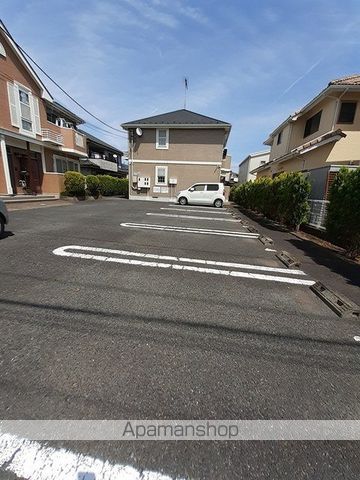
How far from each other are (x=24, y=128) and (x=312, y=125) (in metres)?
16.9

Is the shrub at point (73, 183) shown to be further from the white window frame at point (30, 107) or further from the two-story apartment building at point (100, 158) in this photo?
the two-story apartment building at point (100, 158)

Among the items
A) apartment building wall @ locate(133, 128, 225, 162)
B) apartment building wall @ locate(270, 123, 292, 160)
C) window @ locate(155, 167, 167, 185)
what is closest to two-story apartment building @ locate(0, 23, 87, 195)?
apartment building wall @ locate(133, 128, 225, 162)

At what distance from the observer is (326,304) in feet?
10.2

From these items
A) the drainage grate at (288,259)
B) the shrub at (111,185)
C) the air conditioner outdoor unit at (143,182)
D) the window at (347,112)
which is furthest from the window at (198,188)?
the drainage grate at (288,259)

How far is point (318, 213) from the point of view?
7.66 metres

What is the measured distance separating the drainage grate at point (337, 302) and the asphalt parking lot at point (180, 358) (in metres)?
0.12

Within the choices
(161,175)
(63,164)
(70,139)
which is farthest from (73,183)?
(161,175)

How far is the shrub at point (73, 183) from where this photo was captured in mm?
16125

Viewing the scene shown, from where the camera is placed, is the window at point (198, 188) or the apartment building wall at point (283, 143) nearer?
the apartment building wall at point (283, 143)

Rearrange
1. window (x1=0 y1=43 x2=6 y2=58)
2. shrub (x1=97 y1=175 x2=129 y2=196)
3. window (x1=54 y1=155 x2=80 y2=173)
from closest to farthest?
window (x1=0 y1=43 x2=6 y2=58)
window (x1=54 y1=155 x2=80 y2=173)
shrub (x1=97 y1=175 x2=129 y2=196)

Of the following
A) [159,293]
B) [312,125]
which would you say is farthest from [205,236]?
[312,125]

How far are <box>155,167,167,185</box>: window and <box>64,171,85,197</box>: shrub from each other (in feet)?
19.4

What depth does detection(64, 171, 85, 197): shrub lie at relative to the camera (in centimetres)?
1612

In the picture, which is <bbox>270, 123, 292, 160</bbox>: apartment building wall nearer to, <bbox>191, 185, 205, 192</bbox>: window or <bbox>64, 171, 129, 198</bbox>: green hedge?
<bbox>191, 185, 205, 192</bbox>: window
